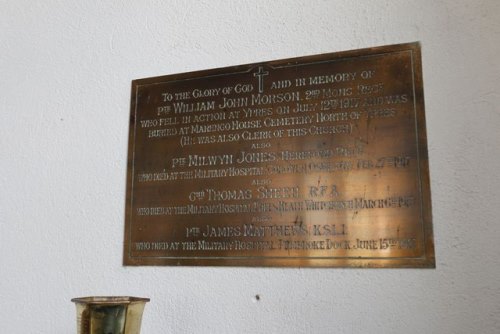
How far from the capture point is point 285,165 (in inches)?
76.3

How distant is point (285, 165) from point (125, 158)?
778 mm

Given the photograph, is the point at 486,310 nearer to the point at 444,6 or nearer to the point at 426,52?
the point at 426,52

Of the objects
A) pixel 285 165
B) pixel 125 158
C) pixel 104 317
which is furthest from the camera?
pixel 125 158

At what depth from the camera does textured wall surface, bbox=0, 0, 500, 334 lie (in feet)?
5.57

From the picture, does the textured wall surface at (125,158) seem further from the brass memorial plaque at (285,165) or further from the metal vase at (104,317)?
the metal vase at (104,317)

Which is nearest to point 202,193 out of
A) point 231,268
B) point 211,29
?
point 231,268

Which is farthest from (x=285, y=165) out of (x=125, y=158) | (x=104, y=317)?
(x=104, y=317)

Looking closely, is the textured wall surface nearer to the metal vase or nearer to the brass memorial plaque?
the brass memorial plaque

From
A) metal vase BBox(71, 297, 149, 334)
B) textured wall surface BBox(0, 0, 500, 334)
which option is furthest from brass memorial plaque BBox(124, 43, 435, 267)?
metal vase BBox(71, 297, 149, 334)

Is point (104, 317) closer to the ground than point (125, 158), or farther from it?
closer to the ground

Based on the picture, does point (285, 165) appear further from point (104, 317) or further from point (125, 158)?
point (104, 317)

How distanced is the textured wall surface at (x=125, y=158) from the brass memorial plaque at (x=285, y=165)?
0.21 ft

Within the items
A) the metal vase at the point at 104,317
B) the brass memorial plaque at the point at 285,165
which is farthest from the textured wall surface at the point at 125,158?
the metal vase at the point at 104,317

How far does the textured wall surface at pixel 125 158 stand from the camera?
66.9 inches
